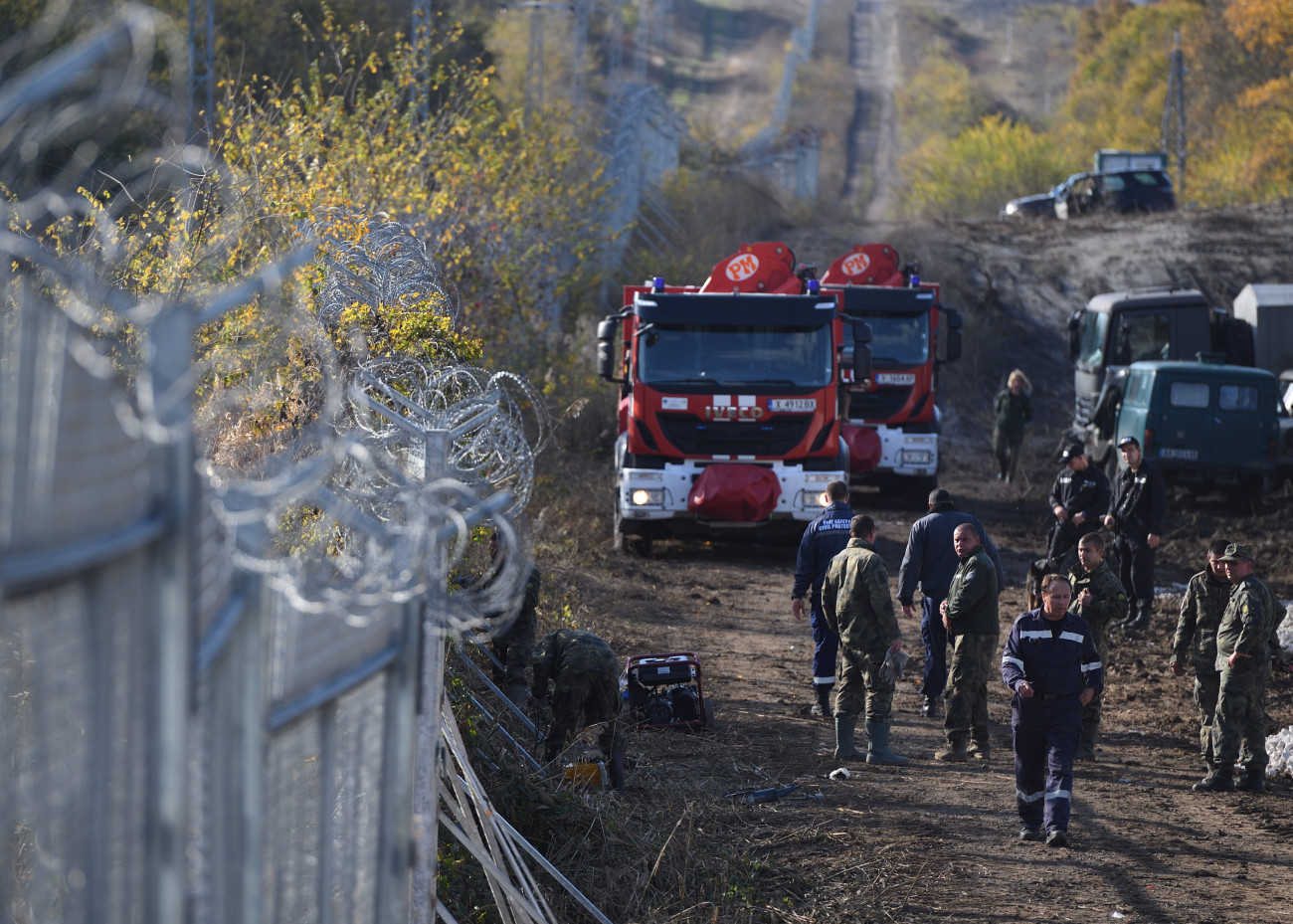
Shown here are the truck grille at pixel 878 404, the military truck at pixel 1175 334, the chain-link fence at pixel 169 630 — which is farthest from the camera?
the military truck at pixel 1175 334

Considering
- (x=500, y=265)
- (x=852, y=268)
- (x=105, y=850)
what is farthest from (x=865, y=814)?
(x=852, y=268)

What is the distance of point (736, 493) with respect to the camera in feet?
A: 45.5

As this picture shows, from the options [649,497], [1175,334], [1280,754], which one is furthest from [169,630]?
[1175,334]

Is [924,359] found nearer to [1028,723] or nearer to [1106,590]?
[1106,590]

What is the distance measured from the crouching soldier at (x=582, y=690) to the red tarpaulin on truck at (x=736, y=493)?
21.7 feet

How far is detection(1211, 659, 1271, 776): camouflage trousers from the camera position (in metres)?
8.05

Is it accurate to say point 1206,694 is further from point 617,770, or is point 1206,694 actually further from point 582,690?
point 582,690

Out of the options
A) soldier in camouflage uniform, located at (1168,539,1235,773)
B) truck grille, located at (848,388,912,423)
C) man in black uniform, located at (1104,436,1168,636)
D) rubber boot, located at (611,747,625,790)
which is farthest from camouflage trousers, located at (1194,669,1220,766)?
truck grille, located at (848,388,912,423)

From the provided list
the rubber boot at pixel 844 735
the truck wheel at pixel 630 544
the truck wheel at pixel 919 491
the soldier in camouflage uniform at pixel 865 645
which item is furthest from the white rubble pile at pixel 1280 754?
the truck wheel at pixel 919 491

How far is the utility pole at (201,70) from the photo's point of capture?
1534cm

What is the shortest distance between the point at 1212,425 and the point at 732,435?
7.88 meters

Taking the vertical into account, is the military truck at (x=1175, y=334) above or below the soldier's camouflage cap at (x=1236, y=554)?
above

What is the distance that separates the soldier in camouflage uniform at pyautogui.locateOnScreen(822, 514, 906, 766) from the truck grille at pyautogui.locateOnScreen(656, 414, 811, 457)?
5.47 meters

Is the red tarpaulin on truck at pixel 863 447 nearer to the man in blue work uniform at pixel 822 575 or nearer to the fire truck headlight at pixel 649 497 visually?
the fire truck headlight at pixel 649 497
